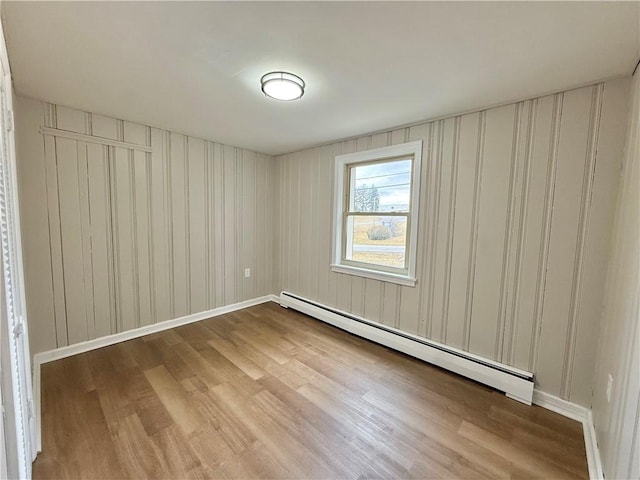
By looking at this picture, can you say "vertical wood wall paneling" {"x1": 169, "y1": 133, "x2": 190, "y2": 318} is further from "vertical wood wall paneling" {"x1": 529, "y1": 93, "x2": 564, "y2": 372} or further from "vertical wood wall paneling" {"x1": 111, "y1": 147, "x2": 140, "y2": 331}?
"vertical wood wall paneling" {"x1": 529, "y1": 93, "x2": 564, "y2": 372}

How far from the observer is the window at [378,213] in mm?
2695

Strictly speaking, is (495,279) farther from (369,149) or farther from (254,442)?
(254,442)

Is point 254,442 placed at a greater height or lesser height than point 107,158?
lesser

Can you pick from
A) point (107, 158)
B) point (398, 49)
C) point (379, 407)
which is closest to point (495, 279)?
point (379, 407)

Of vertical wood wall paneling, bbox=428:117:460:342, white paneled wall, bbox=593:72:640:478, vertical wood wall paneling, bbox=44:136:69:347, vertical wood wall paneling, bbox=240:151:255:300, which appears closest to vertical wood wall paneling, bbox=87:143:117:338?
vertical wood wall paneling, bbox=44:136:69:347

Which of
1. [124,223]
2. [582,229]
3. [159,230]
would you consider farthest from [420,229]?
[124,223]

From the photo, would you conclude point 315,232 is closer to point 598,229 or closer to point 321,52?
point 321,52

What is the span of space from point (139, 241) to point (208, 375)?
64.4 inches

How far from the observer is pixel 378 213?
9.87ft

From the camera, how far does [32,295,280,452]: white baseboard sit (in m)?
1.82

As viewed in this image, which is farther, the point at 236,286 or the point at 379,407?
the point at 236,286

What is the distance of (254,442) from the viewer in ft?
5.24

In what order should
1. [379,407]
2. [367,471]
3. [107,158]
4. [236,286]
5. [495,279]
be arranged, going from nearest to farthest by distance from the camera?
1. [367,471]
2. [379,407]
3. [495,279]
4. [107,158]
5. [236,286]

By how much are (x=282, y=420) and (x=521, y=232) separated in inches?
86.0
